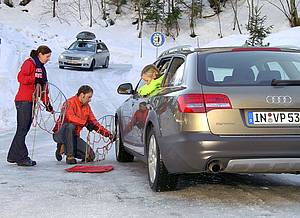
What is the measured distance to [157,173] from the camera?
6387 millimetres

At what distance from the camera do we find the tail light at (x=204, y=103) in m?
5.69

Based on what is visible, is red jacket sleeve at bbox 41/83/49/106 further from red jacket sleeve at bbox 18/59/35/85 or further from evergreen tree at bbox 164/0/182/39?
evergreen tree at bbox 164/0/182/39

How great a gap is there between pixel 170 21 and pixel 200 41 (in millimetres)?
2711

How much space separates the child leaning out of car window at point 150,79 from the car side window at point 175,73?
341 millimetres

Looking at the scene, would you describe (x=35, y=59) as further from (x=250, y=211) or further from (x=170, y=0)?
(x=170, y=0)

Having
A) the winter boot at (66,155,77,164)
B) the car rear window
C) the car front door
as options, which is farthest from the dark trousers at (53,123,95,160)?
the car front door

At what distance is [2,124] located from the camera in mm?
14125

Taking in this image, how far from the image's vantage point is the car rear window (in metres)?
5.96

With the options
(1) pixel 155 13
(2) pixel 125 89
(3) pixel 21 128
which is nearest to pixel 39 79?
(3) pixel 21 128

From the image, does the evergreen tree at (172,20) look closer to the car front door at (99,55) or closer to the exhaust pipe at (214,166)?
the car front door at (99,55)

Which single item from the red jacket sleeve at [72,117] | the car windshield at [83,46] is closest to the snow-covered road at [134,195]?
the red jacket sleeve at [72,117]

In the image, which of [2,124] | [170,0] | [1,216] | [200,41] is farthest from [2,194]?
[170,0]

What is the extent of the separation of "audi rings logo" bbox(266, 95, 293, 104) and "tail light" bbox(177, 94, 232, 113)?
36 cm

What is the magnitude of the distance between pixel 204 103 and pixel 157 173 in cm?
106
